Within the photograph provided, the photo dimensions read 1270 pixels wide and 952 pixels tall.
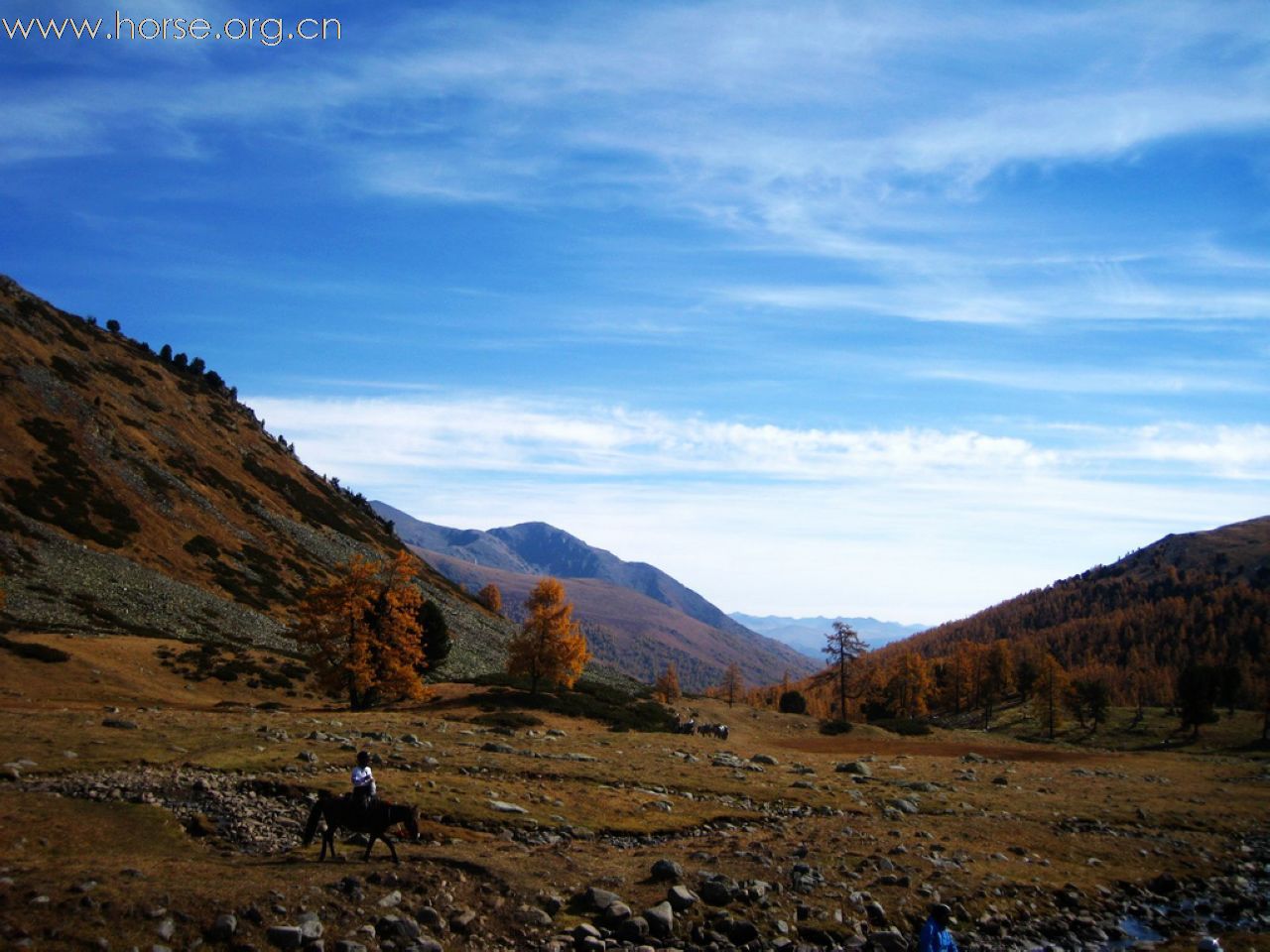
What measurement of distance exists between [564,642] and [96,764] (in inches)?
1744

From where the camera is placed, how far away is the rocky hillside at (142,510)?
85375mm

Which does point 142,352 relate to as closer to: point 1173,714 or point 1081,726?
point 1081,726

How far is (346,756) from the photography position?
31203 mm

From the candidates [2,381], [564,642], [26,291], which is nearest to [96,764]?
[564,642]

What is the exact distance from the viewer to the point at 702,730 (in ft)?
222

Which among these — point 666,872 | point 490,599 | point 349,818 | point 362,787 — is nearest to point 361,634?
point 362,787

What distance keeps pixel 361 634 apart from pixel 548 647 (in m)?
18.2

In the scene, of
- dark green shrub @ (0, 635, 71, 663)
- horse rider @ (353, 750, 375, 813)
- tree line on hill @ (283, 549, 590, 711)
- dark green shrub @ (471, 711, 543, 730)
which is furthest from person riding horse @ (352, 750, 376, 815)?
dark green shrub @ (0, 635, 71, 663)

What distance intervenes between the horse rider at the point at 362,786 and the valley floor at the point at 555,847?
1.41m

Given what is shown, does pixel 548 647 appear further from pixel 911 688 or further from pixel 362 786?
pixel 911 688

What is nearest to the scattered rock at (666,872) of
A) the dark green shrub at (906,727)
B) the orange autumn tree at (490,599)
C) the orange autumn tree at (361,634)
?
the orange autumn tree at (361,634)

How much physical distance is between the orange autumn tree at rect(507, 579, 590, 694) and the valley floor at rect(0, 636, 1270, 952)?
748 inches

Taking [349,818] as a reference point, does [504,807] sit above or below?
below

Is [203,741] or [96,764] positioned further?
[203,741]
